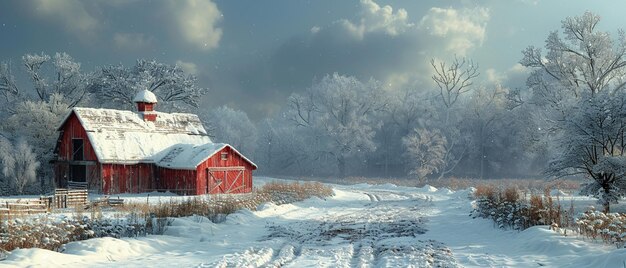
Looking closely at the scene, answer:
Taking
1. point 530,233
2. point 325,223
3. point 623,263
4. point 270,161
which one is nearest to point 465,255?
point 530,233

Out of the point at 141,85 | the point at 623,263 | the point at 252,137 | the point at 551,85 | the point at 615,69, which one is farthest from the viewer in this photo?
the point at 252,137

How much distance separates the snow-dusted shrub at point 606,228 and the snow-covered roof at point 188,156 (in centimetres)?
2564

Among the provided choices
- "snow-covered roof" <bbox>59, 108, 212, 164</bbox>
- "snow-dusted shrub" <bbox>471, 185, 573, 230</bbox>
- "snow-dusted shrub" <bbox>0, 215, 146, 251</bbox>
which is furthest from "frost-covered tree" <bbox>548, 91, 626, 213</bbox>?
"snow-covered roof" <bbox>59, 108, 212, 164</bbox>

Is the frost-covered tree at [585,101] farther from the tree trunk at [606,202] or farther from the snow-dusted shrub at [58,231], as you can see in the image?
the snow-dusted shrub at [58,231]

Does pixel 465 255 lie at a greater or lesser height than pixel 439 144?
lesser

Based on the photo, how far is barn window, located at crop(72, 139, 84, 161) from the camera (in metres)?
36.6

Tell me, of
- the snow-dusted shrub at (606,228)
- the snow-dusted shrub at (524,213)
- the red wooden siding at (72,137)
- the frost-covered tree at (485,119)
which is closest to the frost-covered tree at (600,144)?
the snow-dusted shrub at (524,213)

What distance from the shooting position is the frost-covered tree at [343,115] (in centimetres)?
6372

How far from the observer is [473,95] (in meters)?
66.1

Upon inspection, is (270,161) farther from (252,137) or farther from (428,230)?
(428,230)

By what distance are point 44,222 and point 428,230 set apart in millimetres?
12103

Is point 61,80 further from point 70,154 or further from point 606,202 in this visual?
point 606,202

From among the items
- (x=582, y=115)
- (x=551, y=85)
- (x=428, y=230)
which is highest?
(x=551, y=85)

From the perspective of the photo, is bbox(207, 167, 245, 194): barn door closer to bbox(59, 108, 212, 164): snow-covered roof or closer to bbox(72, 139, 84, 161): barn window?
bbox(59, 108, 212, 164): snow-covered roof
